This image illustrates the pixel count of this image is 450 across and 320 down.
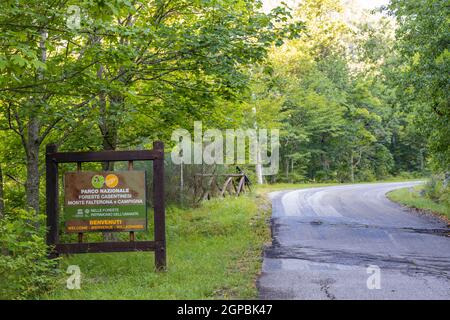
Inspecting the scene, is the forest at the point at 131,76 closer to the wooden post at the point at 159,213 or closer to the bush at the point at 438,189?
the bush at the point at 438,189

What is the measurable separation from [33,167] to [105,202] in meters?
2.32

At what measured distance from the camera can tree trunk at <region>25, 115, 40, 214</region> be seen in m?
9.90

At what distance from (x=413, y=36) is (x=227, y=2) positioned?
347 inches

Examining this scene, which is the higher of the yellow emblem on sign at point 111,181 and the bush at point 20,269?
the yellow emblem on sign at point 111,181

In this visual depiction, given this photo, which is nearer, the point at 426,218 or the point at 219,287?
the point at 219,287

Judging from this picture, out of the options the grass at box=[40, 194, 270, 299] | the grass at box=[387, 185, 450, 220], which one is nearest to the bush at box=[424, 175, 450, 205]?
the grass at box=[387, 185, 450, 220]

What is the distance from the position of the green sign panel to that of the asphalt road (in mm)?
2293

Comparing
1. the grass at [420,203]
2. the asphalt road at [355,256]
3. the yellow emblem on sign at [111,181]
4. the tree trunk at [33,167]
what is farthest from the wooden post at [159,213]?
A: the grass at [420,203]

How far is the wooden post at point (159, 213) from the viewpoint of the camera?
27.9 ft

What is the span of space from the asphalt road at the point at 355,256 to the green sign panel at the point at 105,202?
2.29 m

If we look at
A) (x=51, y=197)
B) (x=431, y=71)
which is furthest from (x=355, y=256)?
(x=431, y=71)
